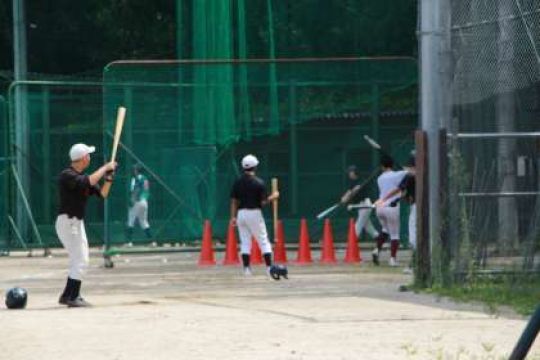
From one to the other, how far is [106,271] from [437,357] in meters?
13.3

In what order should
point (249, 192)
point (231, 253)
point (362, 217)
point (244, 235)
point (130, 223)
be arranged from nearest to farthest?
point (249, 192) → point (244, 235) → point (231, 253) → point (130, 223) → point (362, 217)

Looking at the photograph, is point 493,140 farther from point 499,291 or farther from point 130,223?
point 130,223

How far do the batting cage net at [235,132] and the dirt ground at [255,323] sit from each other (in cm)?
577

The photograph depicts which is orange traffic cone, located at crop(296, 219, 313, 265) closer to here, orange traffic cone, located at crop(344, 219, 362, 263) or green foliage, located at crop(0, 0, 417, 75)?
orange traffic cone, located at crop(344, 219, 362, 263)

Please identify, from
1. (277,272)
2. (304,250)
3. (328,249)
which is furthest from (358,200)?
(277,272)

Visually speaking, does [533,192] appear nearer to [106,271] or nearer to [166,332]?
[166,332]

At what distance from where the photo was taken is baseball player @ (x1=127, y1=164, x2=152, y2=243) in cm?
2583

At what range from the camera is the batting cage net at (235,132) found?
26.2 metres

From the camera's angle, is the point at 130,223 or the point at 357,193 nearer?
the point at 130,223

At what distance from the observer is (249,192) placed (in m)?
21.2

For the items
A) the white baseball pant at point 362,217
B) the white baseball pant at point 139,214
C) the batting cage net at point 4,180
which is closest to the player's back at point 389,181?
the white baseball pant at point 362,217

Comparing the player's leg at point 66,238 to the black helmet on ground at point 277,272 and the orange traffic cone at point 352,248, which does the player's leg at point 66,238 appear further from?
the orange traffic cone at point 352,248

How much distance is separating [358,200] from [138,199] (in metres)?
4.33

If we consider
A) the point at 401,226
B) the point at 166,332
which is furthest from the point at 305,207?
the point at 166,332
